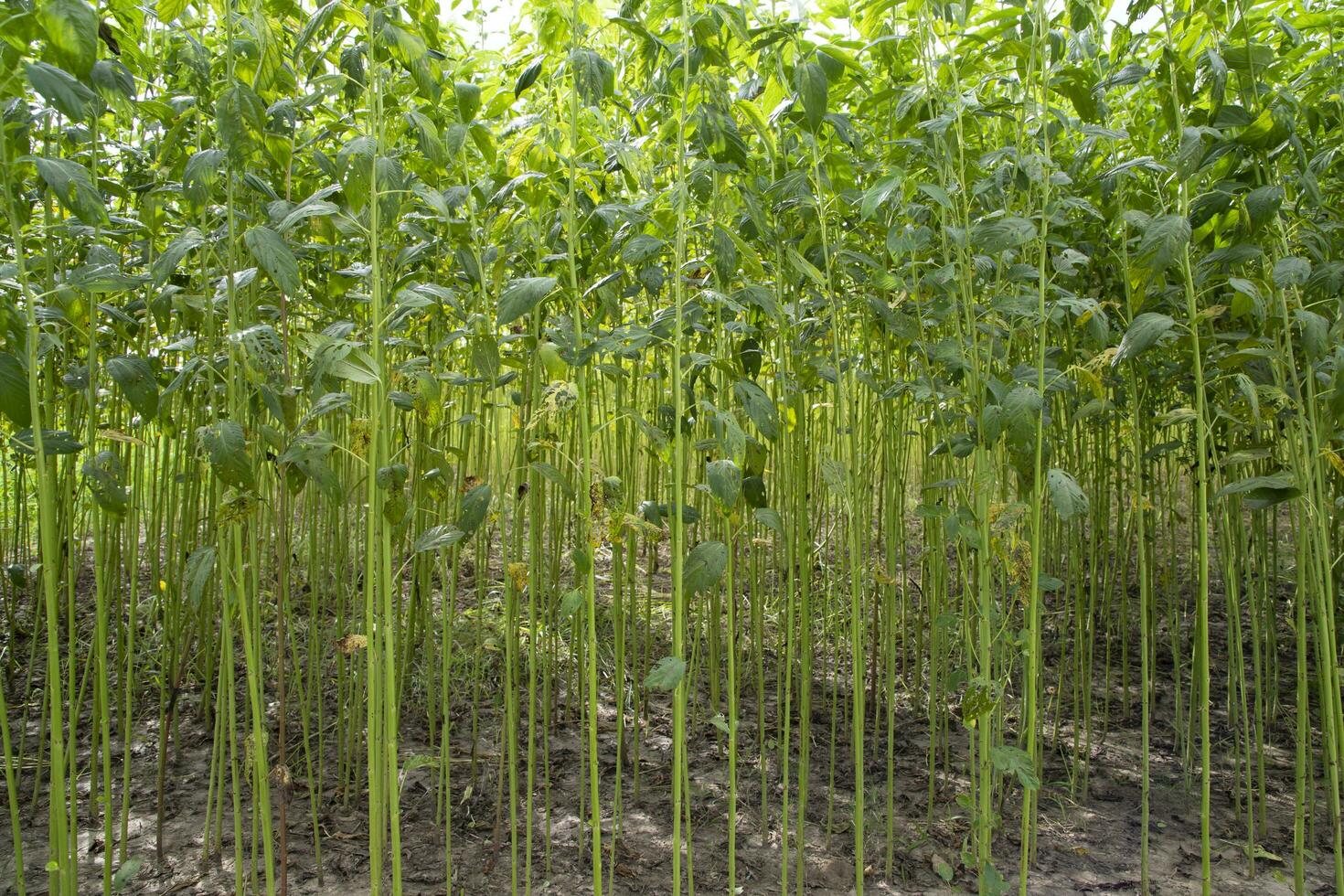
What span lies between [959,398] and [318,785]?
6.56ft

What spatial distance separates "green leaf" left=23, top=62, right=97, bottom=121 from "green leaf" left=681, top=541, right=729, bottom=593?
1.04 m

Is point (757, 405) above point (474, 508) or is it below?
above

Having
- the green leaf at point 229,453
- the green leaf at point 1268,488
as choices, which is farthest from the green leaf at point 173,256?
the green leaf at point 1268,488

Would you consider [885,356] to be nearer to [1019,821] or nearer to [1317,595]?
[1317,595]

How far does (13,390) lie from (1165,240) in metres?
1.80

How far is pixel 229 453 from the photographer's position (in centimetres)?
137

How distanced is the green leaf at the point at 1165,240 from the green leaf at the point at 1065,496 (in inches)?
15.0

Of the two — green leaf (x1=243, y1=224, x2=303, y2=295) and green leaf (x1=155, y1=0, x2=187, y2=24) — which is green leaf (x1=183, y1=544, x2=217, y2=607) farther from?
green leaf (x1=155, y1=0, x2=187, y2=24)

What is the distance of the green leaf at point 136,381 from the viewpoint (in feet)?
4.90

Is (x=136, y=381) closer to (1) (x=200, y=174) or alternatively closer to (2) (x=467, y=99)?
(1) (x=200, y=174)

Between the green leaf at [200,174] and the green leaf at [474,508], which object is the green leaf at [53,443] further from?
the green leaf at [474,508]

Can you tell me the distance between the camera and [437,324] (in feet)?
8.13

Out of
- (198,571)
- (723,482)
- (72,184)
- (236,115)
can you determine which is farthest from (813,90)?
(198,571)

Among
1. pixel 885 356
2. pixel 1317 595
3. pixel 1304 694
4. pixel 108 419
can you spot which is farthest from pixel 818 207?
pixel 108 419
